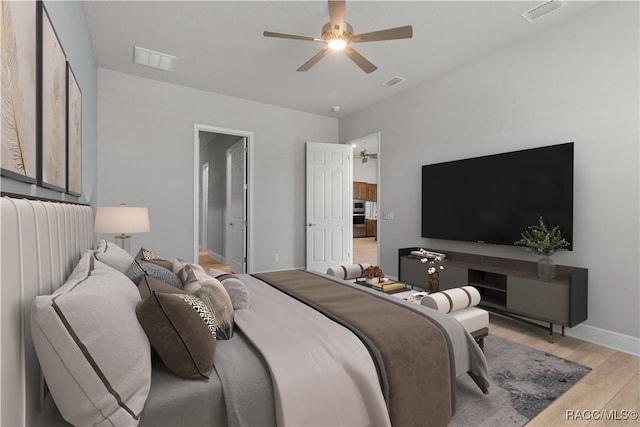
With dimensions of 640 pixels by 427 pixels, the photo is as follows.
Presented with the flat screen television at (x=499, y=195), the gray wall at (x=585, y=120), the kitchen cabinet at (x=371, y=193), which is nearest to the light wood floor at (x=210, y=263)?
the flat screen television at (x=499, y=195)

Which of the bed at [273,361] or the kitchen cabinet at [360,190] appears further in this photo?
the kitchen cabinet at [360,190]

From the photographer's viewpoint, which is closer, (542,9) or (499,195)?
(542,9)

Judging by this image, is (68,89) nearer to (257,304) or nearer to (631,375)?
(257,304)


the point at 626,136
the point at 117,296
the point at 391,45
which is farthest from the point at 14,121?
the point at 626,136

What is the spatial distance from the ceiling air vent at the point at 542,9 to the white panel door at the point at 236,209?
12.9ft

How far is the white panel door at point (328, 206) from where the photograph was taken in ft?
18.1

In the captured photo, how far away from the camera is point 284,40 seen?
3.27m

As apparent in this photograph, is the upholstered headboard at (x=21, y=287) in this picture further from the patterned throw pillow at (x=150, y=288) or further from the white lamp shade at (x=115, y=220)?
the white lamp shade at (x=115, y=220)

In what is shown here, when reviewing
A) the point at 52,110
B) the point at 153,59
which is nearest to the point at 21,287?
the point at 52,110

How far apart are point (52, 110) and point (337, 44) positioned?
201 centimetres

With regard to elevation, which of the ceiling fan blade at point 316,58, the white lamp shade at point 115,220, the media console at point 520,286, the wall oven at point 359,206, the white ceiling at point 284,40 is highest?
the white ceiling at point 284,40

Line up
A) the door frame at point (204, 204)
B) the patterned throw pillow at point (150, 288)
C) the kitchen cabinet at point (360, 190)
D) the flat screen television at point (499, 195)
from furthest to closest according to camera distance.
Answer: the kitchen cabinet at point (360, 190), the door frame at point (204, 204), the flat screen television at point (499, 195), the patterned throw pillow at point (150, 288)

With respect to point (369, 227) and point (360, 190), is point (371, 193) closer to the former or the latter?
point (360, 190)

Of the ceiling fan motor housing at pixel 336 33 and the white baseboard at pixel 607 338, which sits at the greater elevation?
the ceiling fan motor housing at pixel 336 33
